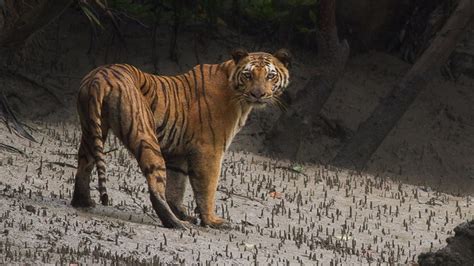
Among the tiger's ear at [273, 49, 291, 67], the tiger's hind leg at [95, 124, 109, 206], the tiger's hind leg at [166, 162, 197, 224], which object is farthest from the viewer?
the tiger's ear at [273, 49, 291, 67]

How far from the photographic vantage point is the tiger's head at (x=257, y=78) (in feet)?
36.1

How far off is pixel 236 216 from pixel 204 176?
5.13ft

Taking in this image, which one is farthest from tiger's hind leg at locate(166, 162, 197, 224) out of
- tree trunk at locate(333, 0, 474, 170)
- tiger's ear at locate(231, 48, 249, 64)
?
tree trunk at locate(333, 0, 474, 170)

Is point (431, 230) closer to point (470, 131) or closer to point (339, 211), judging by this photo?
point (339, 211)

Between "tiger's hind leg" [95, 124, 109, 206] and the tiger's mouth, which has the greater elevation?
the tiger's mouth

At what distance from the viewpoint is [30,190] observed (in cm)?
1112

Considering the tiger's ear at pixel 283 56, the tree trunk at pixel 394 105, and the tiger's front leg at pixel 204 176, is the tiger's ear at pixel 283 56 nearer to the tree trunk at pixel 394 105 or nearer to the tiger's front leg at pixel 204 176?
the tiger's front leg at pixel 204 176

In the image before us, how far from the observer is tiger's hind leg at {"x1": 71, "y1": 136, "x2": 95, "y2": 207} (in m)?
10.5

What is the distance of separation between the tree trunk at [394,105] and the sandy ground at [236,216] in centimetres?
131

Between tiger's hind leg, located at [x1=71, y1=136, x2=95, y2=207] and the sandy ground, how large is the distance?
12 centimetres

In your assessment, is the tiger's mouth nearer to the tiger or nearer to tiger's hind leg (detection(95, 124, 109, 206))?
the tiger

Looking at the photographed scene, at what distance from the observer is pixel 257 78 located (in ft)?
36.3

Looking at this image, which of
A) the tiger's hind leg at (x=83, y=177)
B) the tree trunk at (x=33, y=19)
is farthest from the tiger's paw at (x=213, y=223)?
the tree trunk at (x=33, y=19)

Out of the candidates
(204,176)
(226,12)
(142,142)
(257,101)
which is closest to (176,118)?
(204,176)
